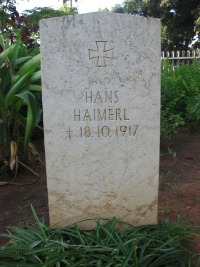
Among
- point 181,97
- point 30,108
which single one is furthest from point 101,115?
point 181,97

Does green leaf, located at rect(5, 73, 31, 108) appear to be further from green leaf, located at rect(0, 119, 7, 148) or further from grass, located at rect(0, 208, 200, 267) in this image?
grass, located at rect(0, 208, 200, 267)

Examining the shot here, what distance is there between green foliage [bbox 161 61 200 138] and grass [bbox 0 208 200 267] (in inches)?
83.5

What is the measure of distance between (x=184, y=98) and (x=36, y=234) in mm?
3393

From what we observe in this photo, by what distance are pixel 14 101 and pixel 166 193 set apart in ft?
5.10

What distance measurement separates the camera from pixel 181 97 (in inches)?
199

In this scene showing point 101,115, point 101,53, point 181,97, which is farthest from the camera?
point 181,97

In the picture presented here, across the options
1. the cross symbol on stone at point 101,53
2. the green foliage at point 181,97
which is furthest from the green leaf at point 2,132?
the green foliage at point 181,97

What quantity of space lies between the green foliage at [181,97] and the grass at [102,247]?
212 centimetres

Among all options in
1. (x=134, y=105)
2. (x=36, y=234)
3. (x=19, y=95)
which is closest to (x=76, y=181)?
(x=36, y=234)

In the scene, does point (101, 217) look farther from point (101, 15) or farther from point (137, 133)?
point (101, 15)

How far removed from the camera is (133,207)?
2.43 meters

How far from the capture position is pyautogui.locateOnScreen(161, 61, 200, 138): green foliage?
4.54 meters

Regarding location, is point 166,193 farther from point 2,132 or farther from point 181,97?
point 181,97

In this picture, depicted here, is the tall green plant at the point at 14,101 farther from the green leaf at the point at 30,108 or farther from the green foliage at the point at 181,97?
the green foliage at the point at 181,97
